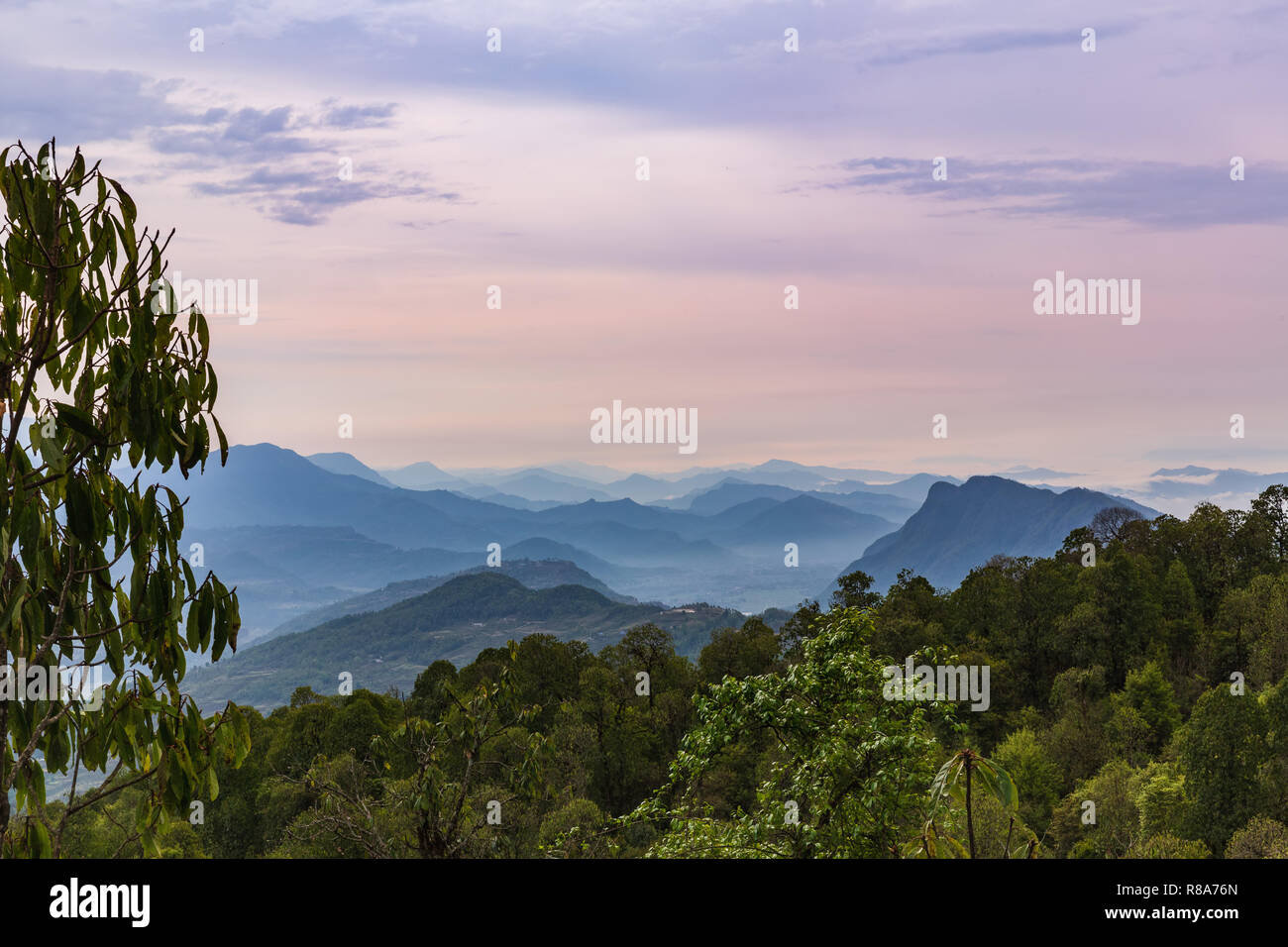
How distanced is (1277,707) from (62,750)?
39.0 meters

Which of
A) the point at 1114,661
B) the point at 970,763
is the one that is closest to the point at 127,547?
the point at 970,763

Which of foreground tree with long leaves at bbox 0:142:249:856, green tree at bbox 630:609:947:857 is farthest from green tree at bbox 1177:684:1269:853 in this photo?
foreground tree with long leaves at bbox 0:142:249:856

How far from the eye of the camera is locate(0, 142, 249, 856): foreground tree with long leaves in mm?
3889

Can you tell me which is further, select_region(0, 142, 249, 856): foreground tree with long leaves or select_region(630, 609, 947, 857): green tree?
select_region(630, 609, 947, 857): green tree

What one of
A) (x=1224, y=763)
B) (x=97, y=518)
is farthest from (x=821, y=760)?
(x=1224, y=763)

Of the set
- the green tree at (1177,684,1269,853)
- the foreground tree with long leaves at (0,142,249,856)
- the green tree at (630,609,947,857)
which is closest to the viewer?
the foreground tree with long leaves at (0,142,249,856)

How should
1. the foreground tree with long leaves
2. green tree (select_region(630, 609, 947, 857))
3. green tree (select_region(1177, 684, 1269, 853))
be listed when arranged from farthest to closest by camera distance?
green tree (select_region(1177, 684, 1269, 853)) < green tree (select_region(630, 609, 947, 857)) < the foreground tree with long leaves

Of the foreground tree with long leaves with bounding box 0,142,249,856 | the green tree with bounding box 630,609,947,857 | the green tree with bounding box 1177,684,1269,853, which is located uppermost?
the foreground tree with long leaves with bounding box 0,142,249,856

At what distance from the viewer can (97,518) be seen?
157 inches

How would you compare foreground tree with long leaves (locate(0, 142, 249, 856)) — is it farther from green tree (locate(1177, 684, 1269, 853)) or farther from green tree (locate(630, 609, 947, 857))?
green tree (locate(1177, 684, 1269, 853))

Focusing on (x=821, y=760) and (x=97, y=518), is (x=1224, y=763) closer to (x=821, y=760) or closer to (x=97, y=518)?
(x=821, y=760)

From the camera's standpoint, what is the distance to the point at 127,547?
4.00 m
